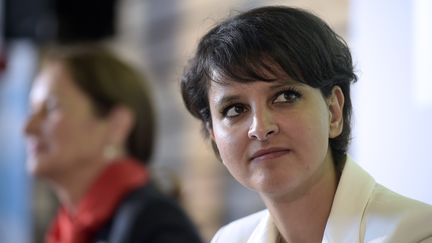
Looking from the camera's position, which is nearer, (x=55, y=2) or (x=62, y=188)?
(x=62, y=188)

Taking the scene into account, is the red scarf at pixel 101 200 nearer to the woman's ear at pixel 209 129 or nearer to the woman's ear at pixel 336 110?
the woman's ear at pixel 209 129

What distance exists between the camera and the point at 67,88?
191 centimetres

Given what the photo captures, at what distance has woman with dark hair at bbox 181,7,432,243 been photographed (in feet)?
2.89

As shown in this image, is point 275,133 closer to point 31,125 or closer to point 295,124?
point 295,124

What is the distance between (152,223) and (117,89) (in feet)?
1.28

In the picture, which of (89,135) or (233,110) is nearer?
(233,110)

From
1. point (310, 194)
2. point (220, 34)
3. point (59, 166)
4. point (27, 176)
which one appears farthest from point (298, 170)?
point (27, 176)

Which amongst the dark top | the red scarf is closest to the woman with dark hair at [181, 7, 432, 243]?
the dark top

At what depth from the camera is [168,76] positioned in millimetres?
3023

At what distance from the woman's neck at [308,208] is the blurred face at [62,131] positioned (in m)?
0.98

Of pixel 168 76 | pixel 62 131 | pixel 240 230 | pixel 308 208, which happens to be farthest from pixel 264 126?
pixel 168 76

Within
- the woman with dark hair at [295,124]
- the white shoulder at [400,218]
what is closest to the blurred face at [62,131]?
the woman with dark hair at [295,124]

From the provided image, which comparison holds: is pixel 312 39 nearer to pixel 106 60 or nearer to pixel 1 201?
pixel 106 60

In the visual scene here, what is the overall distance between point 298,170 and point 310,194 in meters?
0.06
